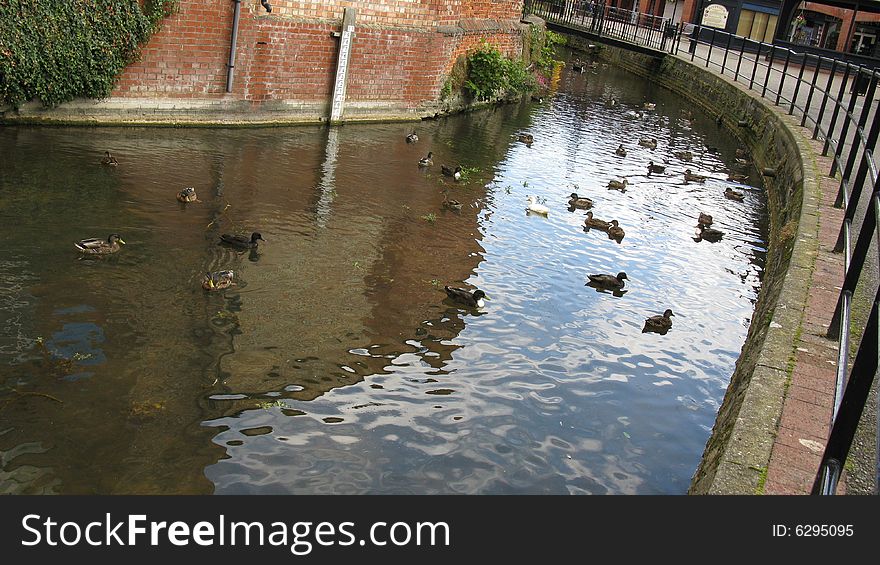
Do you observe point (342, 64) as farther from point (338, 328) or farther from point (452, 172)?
point (338, 328)

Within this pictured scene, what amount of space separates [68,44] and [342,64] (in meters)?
5.54

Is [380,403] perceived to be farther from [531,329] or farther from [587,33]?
[587,33]

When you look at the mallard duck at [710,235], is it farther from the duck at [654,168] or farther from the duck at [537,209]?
the duck at [654,168]

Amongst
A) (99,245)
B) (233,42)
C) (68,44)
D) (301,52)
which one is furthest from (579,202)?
(68,44)

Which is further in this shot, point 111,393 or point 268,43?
point 268,43

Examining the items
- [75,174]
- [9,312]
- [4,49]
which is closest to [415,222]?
[75,174]

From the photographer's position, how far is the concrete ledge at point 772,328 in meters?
5.44

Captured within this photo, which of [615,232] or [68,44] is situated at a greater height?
[68,44]

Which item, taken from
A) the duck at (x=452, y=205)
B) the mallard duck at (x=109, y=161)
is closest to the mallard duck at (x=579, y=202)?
the duck at (x=452, y=205)

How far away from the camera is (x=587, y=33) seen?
136 ft

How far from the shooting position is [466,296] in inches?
385

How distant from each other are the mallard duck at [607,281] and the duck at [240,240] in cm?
415

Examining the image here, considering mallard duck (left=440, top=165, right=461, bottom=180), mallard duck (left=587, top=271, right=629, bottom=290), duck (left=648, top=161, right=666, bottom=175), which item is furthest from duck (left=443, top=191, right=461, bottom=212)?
duck (left=648, top=161, right=666, bottom=175)

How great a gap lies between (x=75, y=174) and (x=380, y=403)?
24.2 feet
